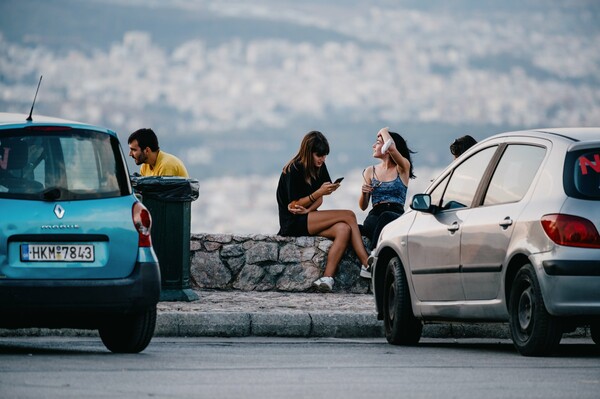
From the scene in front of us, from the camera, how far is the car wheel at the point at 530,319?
10.7 metres

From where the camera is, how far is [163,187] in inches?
627

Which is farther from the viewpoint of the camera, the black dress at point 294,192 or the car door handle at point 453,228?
the black dress at point 294,192

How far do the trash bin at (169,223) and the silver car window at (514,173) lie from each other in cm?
486

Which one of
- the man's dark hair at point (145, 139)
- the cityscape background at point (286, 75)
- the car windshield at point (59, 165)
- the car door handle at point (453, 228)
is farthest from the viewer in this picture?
the cityscape background at point (286, 75)

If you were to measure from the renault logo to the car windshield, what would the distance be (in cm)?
8

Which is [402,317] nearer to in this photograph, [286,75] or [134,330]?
[134,330]

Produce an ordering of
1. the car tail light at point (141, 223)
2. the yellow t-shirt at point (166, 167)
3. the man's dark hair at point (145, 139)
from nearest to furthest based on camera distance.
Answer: the car tail light at point (141, 223) → the yellow t-shirt at point (166, 167) → the man's dark hair at point (145, 139)

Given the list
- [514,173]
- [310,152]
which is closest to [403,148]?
[310,152]

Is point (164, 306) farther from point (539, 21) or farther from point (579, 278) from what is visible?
point (539, 21)

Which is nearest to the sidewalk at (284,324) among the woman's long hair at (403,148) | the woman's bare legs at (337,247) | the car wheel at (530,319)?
the woman's bare legs at (337,247)

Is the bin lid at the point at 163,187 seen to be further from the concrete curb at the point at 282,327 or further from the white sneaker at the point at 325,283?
the concrete curb at the point at 282,327

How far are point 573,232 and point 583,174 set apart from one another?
0.48 meters

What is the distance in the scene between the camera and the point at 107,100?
5192 inches

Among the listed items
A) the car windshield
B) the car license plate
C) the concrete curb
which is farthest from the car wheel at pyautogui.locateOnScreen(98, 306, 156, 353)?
the concrete curb
